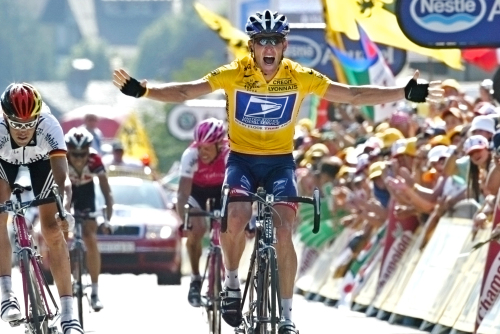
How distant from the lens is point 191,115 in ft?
171

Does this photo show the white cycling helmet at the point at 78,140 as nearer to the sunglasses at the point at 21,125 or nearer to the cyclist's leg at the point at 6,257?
the cyclist's leg at the point at 6,257

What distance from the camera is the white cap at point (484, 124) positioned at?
1750cm

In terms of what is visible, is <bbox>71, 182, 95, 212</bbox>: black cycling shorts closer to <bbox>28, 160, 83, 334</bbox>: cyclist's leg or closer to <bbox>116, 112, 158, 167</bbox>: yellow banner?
<bbox>28, 160, 83, 334</bbox>: cyclist's leg

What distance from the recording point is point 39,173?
13.4 meters

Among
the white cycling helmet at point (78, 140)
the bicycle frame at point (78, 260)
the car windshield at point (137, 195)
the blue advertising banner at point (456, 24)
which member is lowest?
the car windshield at point (137, 195)

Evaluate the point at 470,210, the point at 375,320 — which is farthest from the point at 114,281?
the point at 470,210

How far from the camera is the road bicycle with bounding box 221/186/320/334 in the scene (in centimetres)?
1256

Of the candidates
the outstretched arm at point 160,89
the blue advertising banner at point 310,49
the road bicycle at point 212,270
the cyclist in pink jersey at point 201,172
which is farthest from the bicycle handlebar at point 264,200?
the blue advertising banner at point 310,49

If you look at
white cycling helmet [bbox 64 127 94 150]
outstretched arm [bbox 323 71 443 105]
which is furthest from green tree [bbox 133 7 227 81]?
outstretched arm [bbox 323 71 443 105]

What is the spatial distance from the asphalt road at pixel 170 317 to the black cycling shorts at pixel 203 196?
1202 mm

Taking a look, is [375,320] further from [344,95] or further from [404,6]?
[344,95]

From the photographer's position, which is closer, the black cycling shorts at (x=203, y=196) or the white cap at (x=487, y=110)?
the black cycling shorts at (x=203, y=196)

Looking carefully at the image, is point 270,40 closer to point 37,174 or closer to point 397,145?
point 37,174

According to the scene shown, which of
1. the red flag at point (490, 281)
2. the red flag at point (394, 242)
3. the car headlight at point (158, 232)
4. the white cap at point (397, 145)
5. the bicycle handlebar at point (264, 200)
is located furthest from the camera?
the car headlight at point (158, 232)
